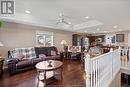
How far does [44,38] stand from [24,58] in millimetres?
2636

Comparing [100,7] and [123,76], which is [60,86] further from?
[123,76]

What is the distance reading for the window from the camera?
776 cm

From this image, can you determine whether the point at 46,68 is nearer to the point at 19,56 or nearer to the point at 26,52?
the point at 19,56

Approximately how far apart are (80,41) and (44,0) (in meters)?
7.78

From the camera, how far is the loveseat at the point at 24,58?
496cm

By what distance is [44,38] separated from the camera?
8.21 m

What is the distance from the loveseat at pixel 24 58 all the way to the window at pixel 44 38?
0.79m

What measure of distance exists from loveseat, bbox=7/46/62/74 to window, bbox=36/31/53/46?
79 cm

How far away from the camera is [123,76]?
651 centimetres

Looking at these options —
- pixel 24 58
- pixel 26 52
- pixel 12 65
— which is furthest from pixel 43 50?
pixel 12 65

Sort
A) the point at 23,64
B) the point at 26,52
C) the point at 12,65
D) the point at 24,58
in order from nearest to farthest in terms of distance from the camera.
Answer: the point at 12,65 → the point at 23,64 → the point at 24,58 → the point at 26,52

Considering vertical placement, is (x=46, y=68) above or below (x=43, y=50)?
below

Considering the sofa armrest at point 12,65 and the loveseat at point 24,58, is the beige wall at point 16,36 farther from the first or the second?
the sofa armrest at point 12,65

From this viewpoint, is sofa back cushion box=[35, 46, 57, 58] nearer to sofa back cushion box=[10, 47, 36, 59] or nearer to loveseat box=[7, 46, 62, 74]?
loveseat box=[7, 46, 62, 74]
